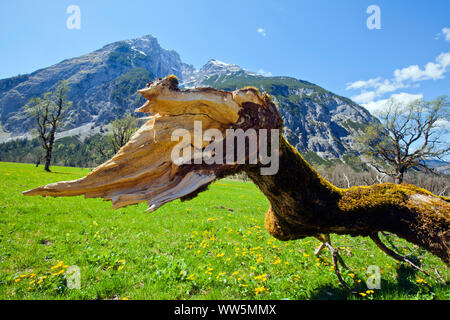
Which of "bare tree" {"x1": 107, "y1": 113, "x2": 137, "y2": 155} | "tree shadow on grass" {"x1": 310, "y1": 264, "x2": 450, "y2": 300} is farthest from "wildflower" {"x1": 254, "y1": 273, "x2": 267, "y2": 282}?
"bare tree" {"x1": 107, "y1": 113, "x2": 137, "y2": 155}

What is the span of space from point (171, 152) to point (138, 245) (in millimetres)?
5118

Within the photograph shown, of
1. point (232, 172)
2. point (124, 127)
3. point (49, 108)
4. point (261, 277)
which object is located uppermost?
point (49, 108)

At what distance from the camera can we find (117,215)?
1023 cm

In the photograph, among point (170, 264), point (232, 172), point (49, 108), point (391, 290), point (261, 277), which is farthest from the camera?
point (49, 108)

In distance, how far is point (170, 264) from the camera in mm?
5211

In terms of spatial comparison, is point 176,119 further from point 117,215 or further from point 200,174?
point 117,215

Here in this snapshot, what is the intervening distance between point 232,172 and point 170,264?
3758 mm

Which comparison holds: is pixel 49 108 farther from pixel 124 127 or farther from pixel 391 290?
pixel 391 290

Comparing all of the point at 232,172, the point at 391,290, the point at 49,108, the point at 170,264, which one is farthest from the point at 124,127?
the point at 391,290

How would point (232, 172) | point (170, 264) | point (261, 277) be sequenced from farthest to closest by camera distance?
1. point (170, 264)
2. point (261, 277)
3. point (232, 172)

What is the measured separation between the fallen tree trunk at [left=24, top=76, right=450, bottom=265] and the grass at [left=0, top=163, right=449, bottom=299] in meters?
1.90

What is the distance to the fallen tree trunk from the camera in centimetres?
266
